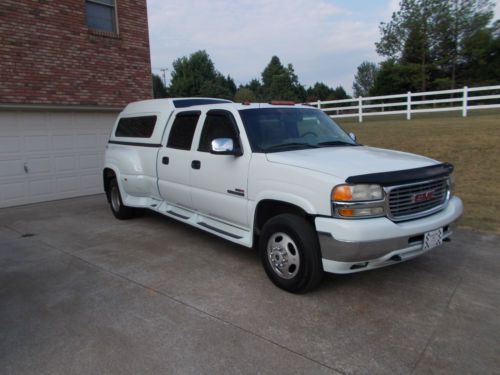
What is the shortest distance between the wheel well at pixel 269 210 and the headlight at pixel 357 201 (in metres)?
0.59

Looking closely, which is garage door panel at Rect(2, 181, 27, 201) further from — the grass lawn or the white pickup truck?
the grass lawn

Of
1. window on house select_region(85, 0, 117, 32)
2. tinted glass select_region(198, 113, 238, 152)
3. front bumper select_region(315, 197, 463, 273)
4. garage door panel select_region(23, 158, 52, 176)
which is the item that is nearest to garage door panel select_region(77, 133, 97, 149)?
garage door panel select_region(23, 158, 52, 176)

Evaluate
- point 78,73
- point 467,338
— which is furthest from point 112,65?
point 467,338

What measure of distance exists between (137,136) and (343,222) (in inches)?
177

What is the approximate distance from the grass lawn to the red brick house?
8.19 meters

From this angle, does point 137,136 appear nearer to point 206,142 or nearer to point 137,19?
point 206,142

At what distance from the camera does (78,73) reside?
33.8 ft

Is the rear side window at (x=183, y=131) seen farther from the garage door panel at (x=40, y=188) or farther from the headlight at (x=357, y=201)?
the garage door panel at (x=40, y=188)

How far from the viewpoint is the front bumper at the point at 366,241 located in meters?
3.46

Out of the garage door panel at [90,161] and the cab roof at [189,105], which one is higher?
the cab roof at [189,105]

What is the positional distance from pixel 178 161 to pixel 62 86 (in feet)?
19.7

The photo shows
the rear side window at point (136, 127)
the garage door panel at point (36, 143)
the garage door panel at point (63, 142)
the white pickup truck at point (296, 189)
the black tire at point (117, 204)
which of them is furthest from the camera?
the garage door panel at point (63, 142)

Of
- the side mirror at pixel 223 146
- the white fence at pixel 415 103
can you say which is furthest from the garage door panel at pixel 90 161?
the white fence at pixel 415 103

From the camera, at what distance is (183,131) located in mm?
5801
